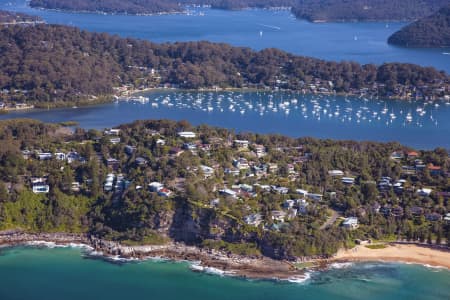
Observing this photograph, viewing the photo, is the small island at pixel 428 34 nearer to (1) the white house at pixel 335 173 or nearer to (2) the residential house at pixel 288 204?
(1) the white house at pixel 335 173

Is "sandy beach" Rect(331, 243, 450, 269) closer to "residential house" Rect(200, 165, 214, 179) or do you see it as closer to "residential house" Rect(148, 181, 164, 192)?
"residential house" Rect(200, 165, 214, 179)

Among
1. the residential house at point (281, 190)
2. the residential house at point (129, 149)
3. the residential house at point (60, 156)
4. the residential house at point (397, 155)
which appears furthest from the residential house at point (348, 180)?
the residential house at point (60, 156)

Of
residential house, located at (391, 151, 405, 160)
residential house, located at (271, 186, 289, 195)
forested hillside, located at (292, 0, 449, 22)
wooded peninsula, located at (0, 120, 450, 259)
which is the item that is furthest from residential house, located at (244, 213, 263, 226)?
forested hillside, located at (292, 0, 449, 22)

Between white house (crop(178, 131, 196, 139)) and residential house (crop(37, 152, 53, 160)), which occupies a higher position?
white house (crop(178, 131, 196, 139))

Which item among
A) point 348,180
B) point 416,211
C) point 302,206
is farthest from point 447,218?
point 302,206

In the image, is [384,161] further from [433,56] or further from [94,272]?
[433,56]

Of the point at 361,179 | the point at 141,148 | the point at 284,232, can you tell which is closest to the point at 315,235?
the point at 284,232

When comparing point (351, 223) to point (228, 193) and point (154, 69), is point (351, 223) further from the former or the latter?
point (154, 69)
